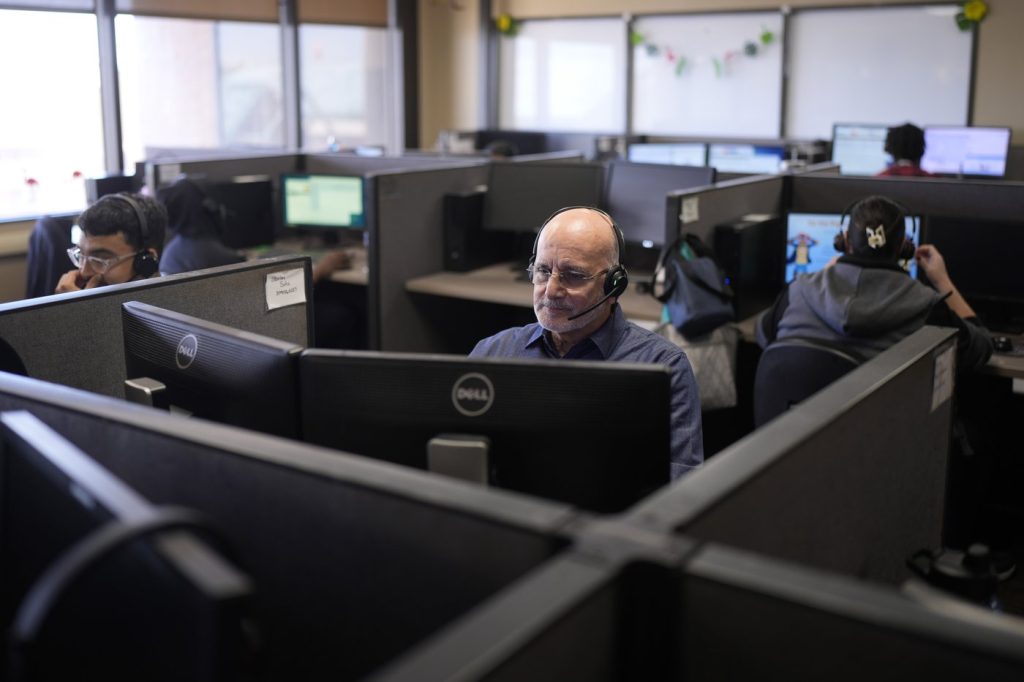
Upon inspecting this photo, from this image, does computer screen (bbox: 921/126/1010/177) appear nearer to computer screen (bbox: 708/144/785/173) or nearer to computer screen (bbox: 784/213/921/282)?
computer screen (bbox: 708/144/785/173)

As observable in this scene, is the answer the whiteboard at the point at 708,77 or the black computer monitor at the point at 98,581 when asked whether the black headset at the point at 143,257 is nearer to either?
the black computer monitor at the point at 98,581

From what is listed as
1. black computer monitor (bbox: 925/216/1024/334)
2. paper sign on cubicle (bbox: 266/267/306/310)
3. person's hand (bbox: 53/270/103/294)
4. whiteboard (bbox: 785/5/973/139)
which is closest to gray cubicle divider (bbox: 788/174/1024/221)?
black computer monitor (bbox: 925/216/1024/334)

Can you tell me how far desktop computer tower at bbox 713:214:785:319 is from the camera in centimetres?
353

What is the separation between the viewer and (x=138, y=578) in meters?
0.75

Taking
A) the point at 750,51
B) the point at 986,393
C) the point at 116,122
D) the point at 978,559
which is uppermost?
the point at 750,51

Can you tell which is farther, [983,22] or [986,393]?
[983,22]

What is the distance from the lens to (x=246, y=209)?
198 inches

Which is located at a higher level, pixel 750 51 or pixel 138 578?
pixel 750 51

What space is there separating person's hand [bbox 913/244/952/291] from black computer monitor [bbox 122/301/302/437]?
2295 millimetres

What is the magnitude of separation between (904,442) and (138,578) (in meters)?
0.91

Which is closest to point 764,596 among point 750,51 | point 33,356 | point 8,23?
point 33,356

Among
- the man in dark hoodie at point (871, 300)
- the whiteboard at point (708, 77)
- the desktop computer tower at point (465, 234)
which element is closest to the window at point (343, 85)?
the whiteboard at point (708, 77)

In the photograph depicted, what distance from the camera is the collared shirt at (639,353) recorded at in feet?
5.98

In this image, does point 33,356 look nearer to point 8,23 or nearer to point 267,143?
point 8,23
